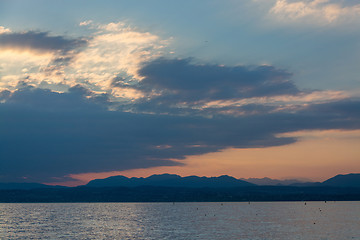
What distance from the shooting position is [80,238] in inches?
5079

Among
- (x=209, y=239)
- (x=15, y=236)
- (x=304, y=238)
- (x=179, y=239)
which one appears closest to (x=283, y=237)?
(x=304, y=238)

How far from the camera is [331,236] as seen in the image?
134m

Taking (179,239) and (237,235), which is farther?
(237,235)

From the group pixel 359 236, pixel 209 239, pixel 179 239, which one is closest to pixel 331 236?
pixel 359 236

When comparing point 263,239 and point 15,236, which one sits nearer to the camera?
point 263,239

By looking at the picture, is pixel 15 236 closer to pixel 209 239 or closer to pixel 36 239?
pixel 36 239

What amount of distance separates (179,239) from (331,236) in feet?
164

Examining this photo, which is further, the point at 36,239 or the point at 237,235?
the point at 237,235

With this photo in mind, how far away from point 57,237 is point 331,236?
86.9 m

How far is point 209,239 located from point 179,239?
897 centimetres

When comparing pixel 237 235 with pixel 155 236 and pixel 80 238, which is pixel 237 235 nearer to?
pixel 155 236

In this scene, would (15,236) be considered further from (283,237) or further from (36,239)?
(283,237)

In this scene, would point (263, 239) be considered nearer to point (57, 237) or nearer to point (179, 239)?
point (179, 239)

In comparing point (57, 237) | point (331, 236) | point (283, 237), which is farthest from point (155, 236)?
point (331, 236)
